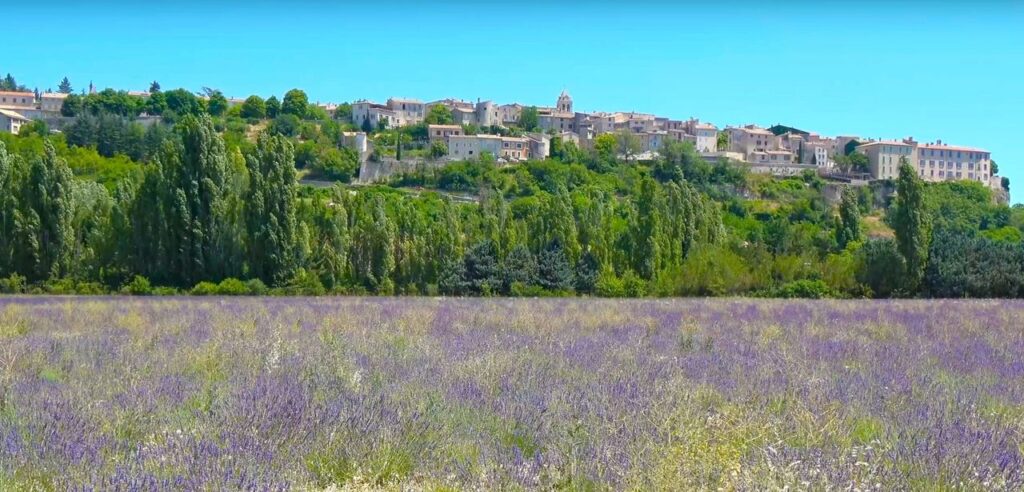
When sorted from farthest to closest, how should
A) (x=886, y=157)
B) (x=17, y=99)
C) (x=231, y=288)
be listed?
(x=17, y=99), (x=886, y=157), (x=231, y=288)

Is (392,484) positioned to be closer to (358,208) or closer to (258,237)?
(258,237)

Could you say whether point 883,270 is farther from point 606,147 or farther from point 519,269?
point 606,147

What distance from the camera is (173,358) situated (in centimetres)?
766

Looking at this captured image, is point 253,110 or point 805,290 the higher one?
point 253,110

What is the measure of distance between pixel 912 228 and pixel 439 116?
10903 centimetres

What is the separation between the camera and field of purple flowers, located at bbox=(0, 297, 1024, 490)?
13.5ft

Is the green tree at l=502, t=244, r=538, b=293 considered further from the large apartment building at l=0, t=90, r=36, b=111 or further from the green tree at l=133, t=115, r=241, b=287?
the large apartment building at l=0, t=90, r=36, b=111

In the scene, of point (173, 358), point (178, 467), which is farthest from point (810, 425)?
point (173, 358)

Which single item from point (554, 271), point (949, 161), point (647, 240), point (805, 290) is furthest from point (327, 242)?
point (949, 161)

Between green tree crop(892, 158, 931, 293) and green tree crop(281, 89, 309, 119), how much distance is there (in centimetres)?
11061

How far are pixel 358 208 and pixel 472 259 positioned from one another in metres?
5.80

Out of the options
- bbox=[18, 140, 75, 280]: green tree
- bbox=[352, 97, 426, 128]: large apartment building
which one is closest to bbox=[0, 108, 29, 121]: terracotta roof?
bbox=[352, 97, 426, 128]: large apartment building

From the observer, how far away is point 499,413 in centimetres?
546

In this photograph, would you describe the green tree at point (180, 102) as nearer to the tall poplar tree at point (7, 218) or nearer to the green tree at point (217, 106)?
the green tree at point (217, 106)
